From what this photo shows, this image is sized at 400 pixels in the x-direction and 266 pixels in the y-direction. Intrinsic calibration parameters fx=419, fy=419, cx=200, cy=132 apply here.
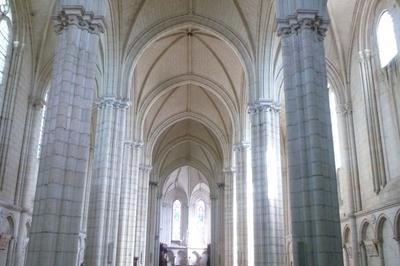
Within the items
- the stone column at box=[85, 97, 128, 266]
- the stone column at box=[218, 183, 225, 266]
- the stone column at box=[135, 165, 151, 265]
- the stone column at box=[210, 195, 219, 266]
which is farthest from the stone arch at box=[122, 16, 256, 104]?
the stone column at box=[210, 195, 219, 266]

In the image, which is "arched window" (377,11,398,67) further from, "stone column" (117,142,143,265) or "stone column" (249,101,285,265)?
"stone column" (117,142,143,265)

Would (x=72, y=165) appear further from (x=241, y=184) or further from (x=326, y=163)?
(x=241, y=184)

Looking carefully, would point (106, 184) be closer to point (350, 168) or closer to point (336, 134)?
point (350, 168)

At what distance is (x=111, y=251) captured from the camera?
17781 millimetres

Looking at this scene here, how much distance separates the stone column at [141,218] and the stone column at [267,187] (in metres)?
13.2

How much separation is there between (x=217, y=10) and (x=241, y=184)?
10.5 metres

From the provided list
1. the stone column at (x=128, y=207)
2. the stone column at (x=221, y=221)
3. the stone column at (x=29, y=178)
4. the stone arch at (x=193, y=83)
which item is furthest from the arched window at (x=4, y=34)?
the stone column at (x=221, y=221)

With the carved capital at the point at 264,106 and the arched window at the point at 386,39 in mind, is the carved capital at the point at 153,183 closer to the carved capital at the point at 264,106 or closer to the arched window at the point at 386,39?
the carved capital at the point at 264,106

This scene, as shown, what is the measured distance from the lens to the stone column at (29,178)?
20438 mm

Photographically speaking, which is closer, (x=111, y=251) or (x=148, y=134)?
(x=111, y=251)

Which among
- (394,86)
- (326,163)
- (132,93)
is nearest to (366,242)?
(394,86)

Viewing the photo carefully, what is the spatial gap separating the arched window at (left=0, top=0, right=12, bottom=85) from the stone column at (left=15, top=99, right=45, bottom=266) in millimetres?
2844

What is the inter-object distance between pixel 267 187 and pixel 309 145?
7.38m

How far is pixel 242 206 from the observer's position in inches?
999
